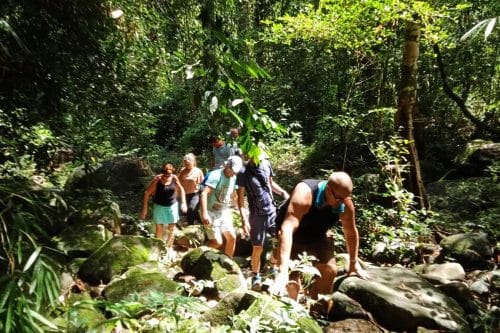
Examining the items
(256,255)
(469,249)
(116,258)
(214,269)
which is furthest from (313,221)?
(469,249)

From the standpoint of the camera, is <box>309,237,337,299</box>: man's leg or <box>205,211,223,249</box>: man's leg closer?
<box>309,237,337,299</box>: man's leg

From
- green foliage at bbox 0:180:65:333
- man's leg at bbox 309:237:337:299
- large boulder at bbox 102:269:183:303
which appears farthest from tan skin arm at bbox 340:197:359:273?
green foliage at bbox 0:180:65:333

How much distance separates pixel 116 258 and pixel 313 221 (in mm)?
3096

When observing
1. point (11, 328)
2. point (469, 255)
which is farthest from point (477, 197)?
point (11, 328)

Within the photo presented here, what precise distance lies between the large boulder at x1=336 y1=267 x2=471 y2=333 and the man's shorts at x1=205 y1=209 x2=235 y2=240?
2.21 m

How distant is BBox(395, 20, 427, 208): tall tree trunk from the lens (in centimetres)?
724

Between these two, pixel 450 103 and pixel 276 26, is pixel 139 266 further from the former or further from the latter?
pixel 450 103

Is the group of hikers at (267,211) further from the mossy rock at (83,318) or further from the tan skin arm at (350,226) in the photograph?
the mossy rock at (83,318)

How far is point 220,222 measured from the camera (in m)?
5.80

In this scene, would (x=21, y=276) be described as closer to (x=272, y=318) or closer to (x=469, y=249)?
(x=272, y=318)

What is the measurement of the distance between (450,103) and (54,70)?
1169cm

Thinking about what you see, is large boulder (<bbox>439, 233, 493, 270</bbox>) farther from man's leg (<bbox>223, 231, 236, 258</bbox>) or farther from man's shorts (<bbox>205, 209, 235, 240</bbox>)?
man's shorts (<bbox>205, 209, 235, 240</bbox>)

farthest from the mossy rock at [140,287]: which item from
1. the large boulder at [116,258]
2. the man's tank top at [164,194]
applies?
the man's tank top at [164,194]

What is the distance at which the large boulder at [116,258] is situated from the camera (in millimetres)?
5336
